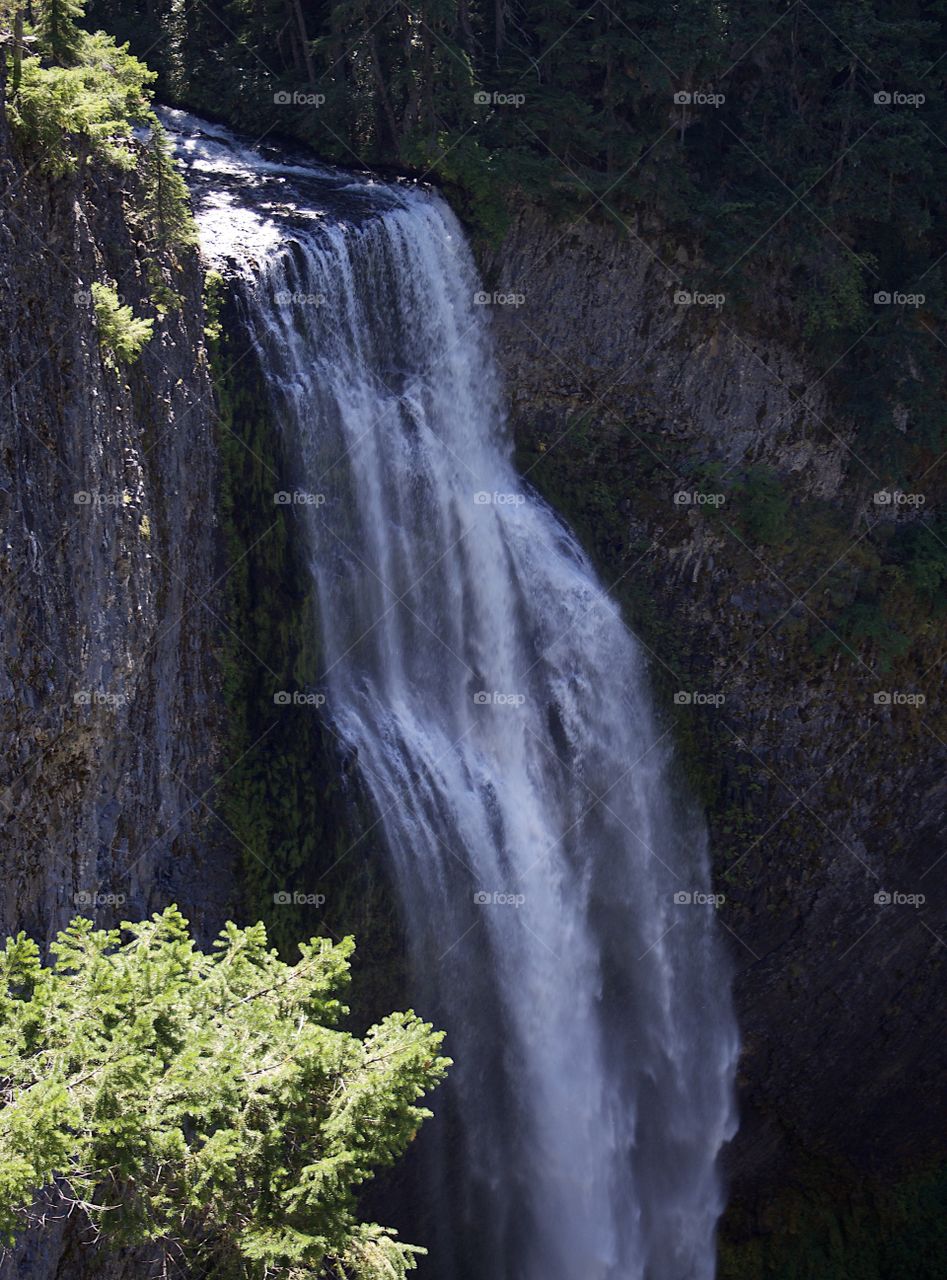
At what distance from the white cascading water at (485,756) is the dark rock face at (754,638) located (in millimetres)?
771

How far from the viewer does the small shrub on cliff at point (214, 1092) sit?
718cm

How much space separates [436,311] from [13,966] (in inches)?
456

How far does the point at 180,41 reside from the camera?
20.1 metres

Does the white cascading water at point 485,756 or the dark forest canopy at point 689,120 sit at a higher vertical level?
the dark forest canopy at point 689,120

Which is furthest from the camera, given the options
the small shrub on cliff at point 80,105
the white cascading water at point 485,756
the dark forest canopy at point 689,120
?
the dark forest canopy at point 689,120

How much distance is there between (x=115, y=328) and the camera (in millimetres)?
10836

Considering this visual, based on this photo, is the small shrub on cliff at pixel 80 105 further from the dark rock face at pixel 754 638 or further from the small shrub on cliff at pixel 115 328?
the dark rock face at pixel 754 638

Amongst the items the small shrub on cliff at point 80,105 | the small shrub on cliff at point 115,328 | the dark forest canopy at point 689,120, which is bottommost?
the small shrub on cliff at point 115,328

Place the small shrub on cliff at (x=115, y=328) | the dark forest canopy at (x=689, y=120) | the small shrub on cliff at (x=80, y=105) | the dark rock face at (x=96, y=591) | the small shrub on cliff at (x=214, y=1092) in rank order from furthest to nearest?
the dark forest canopy at (x=689, y=120) → the small shrub on cliff at (x=115, y=328) → the small shrub on cliff at (x=80, y=105) → the dark rock face at (x=96, y=591) → the small shrub on cliff at (x=214, y=1092)

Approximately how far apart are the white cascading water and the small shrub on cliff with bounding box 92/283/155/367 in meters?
3.32

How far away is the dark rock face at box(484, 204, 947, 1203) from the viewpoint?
19.1 meters

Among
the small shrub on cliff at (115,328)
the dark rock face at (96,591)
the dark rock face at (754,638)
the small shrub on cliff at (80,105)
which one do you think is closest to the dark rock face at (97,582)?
the dark rock face at (96,591)

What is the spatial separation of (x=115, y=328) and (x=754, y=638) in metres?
11.5

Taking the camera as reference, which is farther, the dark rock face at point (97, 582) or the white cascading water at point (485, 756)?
the white cascading water at point (485, 756)
